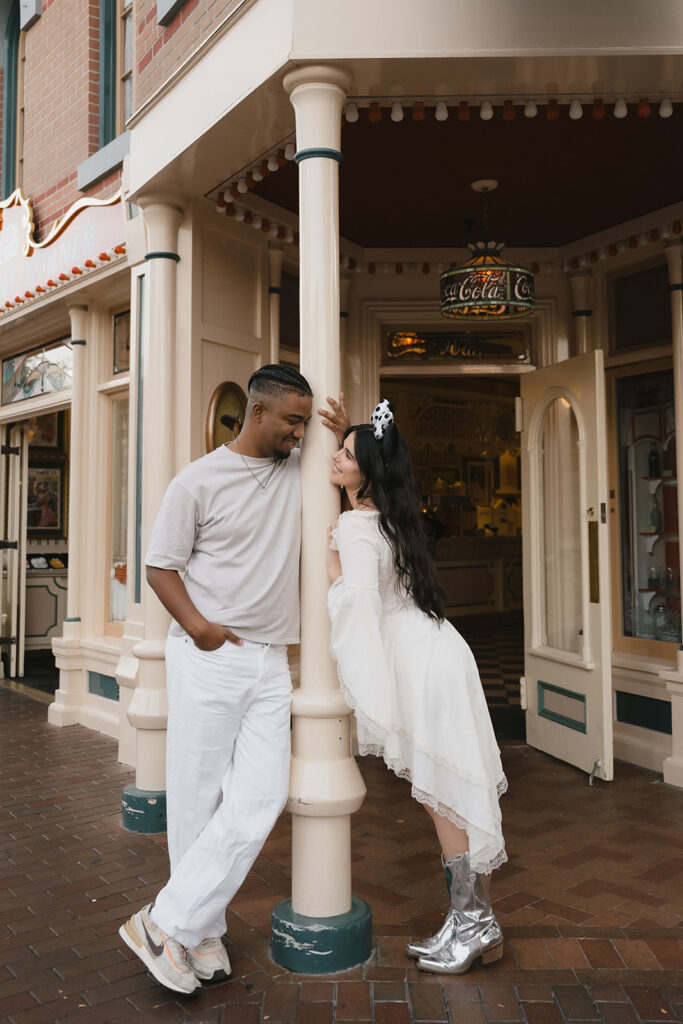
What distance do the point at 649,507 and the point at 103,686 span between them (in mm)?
4186

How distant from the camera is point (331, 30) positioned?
3.18 m

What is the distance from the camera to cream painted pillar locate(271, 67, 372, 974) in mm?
2941

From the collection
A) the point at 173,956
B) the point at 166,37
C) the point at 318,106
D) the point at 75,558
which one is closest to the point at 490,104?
the point at 318,106

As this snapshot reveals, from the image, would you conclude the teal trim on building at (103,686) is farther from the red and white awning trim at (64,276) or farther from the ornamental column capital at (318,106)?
the ornamental column capital at (318,106)

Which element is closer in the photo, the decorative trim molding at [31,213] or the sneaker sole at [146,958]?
the sneaker sole at [146,958]

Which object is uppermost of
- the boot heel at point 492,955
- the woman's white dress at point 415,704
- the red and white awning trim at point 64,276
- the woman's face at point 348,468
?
the red and white awning trim at point 64,276

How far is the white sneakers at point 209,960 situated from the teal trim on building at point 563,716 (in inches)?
116

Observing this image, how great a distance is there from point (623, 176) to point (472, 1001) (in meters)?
4.22

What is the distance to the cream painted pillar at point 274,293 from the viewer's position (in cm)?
542

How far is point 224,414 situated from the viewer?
5.04 meters

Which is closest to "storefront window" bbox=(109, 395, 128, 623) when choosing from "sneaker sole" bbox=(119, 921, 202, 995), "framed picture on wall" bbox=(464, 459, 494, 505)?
"sneaker sole" bbox=(119, 921, 202, 995)

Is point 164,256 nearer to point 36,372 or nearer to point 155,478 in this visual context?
point 155,478

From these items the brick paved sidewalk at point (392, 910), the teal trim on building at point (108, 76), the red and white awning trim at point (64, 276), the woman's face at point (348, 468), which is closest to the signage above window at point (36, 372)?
the red and white awning trim at point (64, 276)

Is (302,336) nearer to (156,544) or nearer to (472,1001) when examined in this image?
(156,544)
